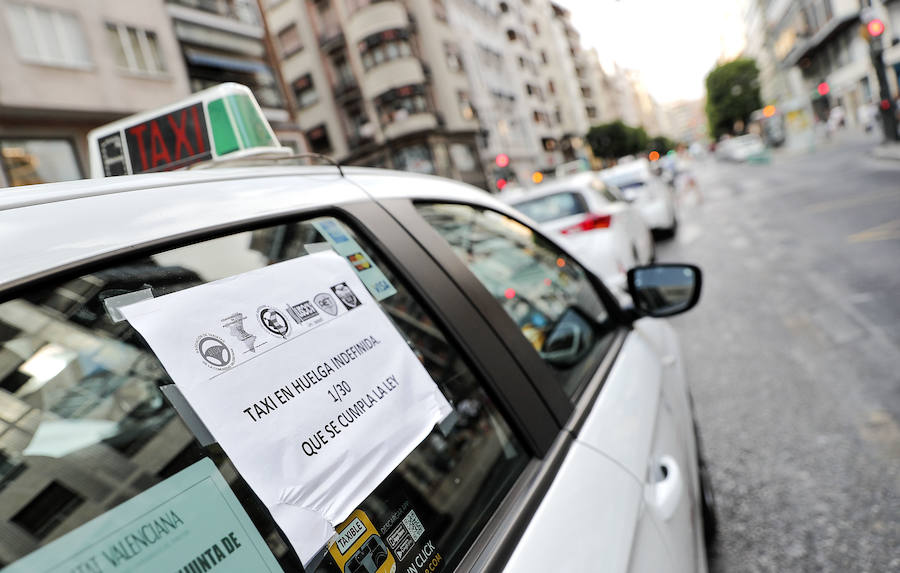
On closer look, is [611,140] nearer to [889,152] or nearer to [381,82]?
[381,82]

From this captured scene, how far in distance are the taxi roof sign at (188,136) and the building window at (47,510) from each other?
0.91m

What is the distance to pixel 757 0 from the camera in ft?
215

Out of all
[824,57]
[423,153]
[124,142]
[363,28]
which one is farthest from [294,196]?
[824,57]

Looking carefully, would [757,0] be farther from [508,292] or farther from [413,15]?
[508,292]

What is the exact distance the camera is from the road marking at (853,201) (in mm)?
9422

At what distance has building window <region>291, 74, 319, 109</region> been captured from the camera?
116 ft

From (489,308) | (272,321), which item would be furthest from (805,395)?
(272,321)

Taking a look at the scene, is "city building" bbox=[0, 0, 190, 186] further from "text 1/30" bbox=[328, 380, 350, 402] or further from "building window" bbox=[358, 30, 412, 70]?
"building window" bbox=[358, 30, 412, 70]

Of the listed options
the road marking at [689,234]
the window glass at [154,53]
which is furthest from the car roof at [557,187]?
the window glass at [154,53]

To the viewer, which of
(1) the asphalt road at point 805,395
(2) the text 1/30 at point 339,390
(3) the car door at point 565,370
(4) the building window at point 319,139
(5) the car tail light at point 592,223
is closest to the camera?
(2) the text 1/30 at point 339,390

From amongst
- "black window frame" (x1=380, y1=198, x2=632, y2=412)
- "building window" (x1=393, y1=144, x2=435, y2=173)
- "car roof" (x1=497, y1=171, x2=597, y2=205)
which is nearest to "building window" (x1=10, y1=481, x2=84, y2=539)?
"black window frame" (x1=380, y1=198, x2=632, y2=412)

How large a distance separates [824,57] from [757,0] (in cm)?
2477

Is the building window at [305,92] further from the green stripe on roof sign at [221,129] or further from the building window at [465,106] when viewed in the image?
the green stripe on roof sign at [221,129]

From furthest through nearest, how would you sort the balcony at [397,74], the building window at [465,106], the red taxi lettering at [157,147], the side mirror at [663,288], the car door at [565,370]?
→ the building window at [465,106] < the balcony at [397,74] < the side mirror at [663,288] < the red taxi lettering at [157,147] < the car door at [565,370]
